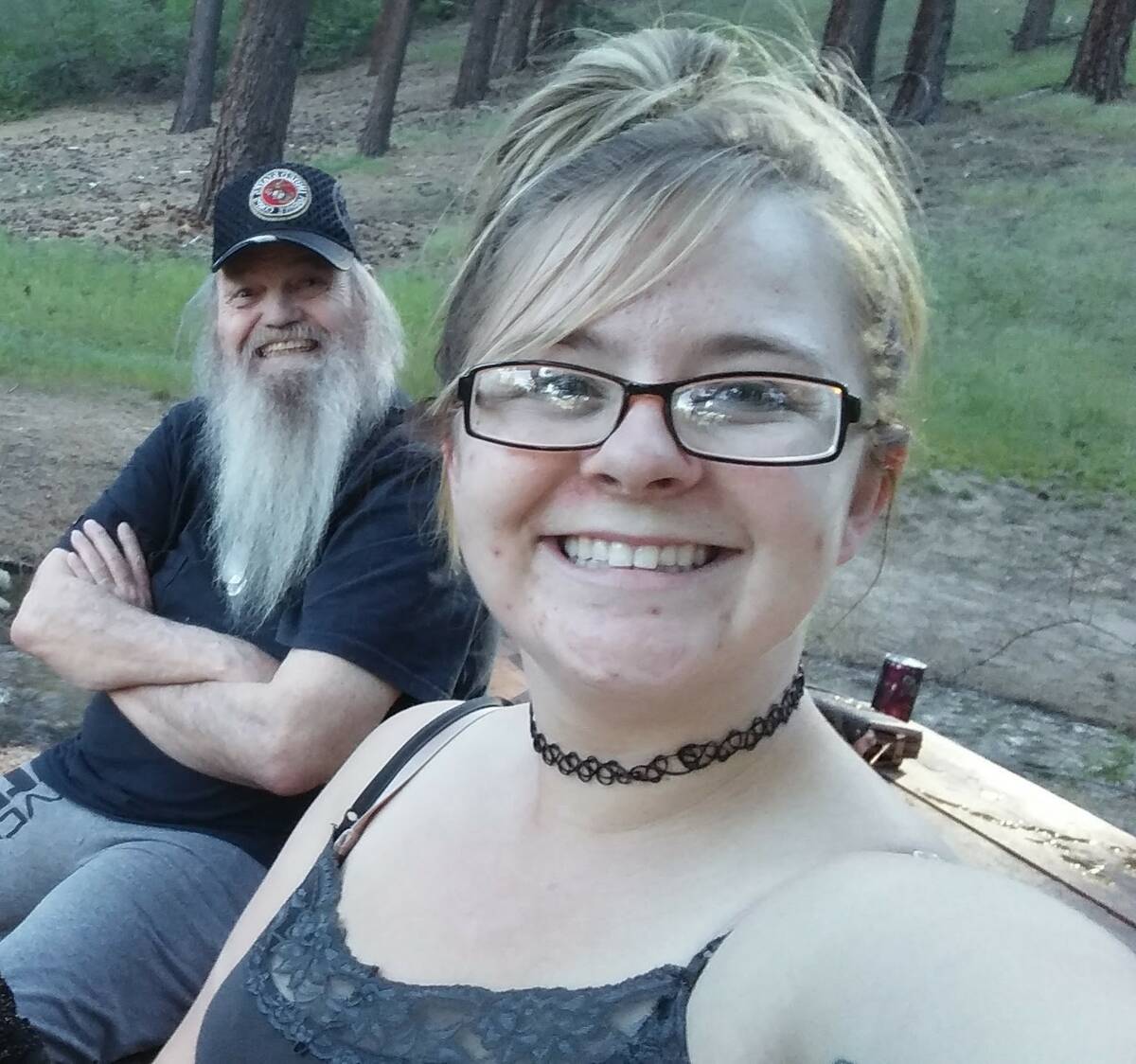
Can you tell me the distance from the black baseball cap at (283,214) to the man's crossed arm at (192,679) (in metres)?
0.52

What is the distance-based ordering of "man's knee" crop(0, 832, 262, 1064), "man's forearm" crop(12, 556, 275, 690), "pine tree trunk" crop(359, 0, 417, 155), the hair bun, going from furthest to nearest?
"pine tree trunk" crop(359, 0, 417, 155), "man's forearm" crop(12, 556, 275, 690), "man's knee" crop(0, 832, 262, 1064), the hair bun

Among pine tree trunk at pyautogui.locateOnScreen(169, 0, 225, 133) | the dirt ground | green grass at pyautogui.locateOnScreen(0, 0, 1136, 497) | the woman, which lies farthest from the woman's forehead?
pine tree trunk at pyautogui.locateOnScreen(169, 0, 225, 133)

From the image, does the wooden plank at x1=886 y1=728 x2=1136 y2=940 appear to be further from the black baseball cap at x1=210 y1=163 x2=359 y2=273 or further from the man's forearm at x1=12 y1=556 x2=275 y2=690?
the black baseball cap at x1=210 y1=163 x2=359 y2=273

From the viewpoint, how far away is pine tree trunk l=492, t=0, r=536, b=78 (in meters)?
2.85

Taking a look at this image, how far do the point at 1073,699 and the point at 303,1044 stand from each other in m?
2.29

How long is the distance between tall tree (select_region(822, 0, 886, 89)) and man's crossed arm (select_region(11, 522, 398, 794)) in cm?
201

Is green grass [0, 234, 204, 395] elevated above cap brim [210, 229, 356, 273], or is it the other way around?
cap brim [210, 229, 356, 273]

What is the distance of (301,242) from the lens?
1997 millimetres

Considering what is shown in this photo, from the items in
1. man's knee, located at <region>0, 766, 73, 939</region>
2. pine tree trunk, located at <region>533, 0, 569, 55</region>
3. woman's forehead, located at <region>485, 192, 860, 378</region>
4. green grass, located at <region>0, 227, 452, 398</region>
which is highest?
pine tree trunk, located at <region>533, 0, 569, 55</region>

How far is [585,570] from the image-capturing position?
0.85 metres

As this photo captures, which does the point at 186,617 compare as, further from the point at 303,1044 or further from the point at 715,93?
the point at 715,93

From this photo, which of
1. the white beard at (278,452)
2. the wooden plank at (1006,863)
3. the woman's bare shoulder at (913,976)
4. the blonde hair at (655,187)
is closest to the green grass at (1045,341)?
the wooden plank at (1006,863)

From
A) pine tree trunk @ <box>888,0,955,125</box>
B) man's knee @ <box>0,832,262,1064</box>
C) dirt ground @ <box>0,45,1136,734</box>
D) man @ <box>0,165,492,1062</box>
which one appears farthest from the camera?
pine tree trunk @ <box>888,0,955,125</box>

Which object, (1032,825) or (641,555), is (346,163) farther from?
(641,555)
